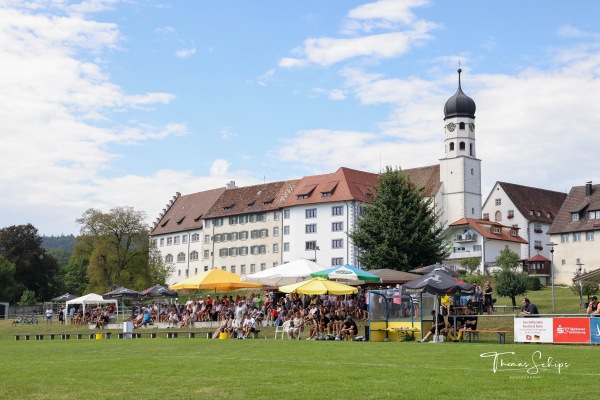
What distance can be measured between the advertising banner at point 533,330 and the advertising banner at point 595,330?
1486 mm

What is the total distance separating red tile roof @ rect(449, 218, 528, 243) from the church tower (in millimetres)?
4163

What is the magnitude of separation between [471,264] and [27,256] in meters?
52.8

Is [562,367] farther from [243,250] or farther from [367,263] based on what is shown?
[243,250]

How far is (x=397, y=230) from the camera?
2282 inches

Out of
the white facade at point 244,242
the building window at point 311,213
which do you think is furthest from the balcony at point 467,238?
the white facade at point 244,242

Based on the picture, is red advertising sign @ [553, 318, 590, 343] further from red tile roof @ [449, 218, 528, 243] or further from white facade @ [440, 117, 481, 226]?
white facade @ [440, 117, 481, 226]

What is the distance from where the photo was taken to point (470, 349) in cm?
2484

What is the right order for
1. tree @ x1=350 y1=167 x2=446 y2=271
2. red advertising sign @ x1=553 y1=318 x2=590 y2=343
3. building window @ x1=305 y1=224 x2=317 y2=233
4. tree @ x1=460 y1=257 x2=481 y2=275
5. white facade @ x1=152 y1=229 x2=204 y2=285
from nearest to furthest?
red advertising sign @ x1=553 y1=318 x2=590 y2=343 → tree @ x1=350 y1=167 x2=446 y2=271 → tree @ x1=460 y1=257 x2=481 y2=275 → building window @ x1=305 y1=224 x2=317 y2=233 → white facade @ x1=152 y1=229 x2=204 y2=285

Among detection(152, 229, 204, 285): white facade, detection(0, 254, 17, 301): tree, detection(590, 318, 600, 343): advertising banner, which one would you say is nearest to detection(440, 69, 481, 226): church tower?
detection(152, 229, 204, 285): white facade

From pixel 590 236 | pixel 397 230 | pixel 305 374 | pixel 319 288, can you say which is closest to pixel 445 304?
pixel 319 288

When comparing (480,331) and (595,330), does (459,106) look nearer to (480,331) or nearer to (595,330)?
(480,331)

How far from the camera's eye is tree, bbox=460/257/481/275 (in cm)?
9969

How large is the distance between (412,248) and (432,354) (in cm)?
3606

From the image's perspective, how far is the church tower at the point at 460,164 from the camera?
11388 centimetres
